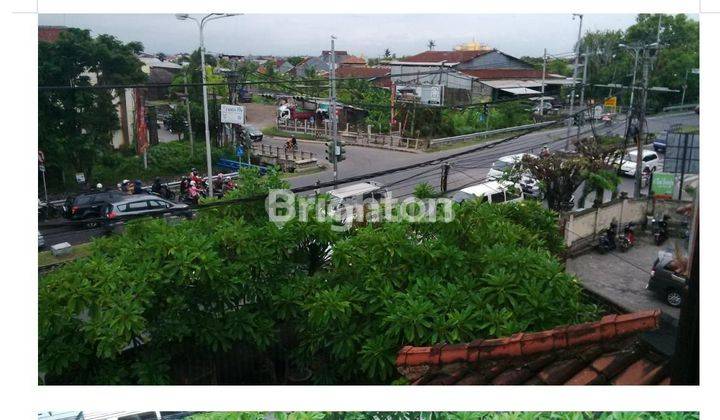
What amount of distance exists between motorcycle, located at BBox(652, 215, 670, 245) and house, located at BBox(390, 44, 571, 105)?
11.1 feet

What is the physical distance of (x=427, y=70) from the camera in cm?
1116

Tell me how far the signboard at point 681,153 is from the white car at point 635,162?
4.41 m

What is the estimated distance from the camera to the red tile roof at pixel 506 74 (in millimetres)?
11734

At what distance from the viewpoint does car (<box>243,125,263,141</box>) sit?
11.7m

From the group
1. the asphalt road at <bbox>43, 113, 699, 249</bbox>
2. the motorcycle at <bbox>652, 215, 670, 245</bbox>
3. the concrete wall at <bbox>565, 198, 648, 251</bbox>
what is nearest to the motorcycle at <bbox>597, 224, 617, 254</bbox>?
the concrete wall at <bbox>565, 198, 648, 251</bbox>

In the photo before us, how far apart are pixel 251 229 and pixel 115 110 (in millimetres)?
7010

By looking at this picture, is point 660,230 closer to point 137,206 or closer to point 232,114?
point 232,114

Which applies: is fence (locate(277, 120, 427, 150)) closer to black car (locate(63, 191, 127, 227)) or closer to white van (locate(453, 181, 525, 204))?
white van (locate(453, 181, 525, 204))

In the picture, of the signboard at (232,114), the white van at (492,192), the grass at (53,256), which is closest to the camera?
the grass at (53,256)

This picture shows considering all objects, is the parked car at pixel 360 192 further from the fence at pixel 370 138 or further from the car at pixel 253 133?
the car at pixel 253 133

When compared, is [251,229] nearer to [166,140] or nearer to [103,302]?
[103,302]

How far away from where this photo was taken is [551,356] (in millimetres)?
2932

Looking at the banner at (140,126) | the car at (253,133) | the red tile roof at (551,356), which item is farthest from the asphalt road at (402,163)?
the red tile roof at (551,356)
